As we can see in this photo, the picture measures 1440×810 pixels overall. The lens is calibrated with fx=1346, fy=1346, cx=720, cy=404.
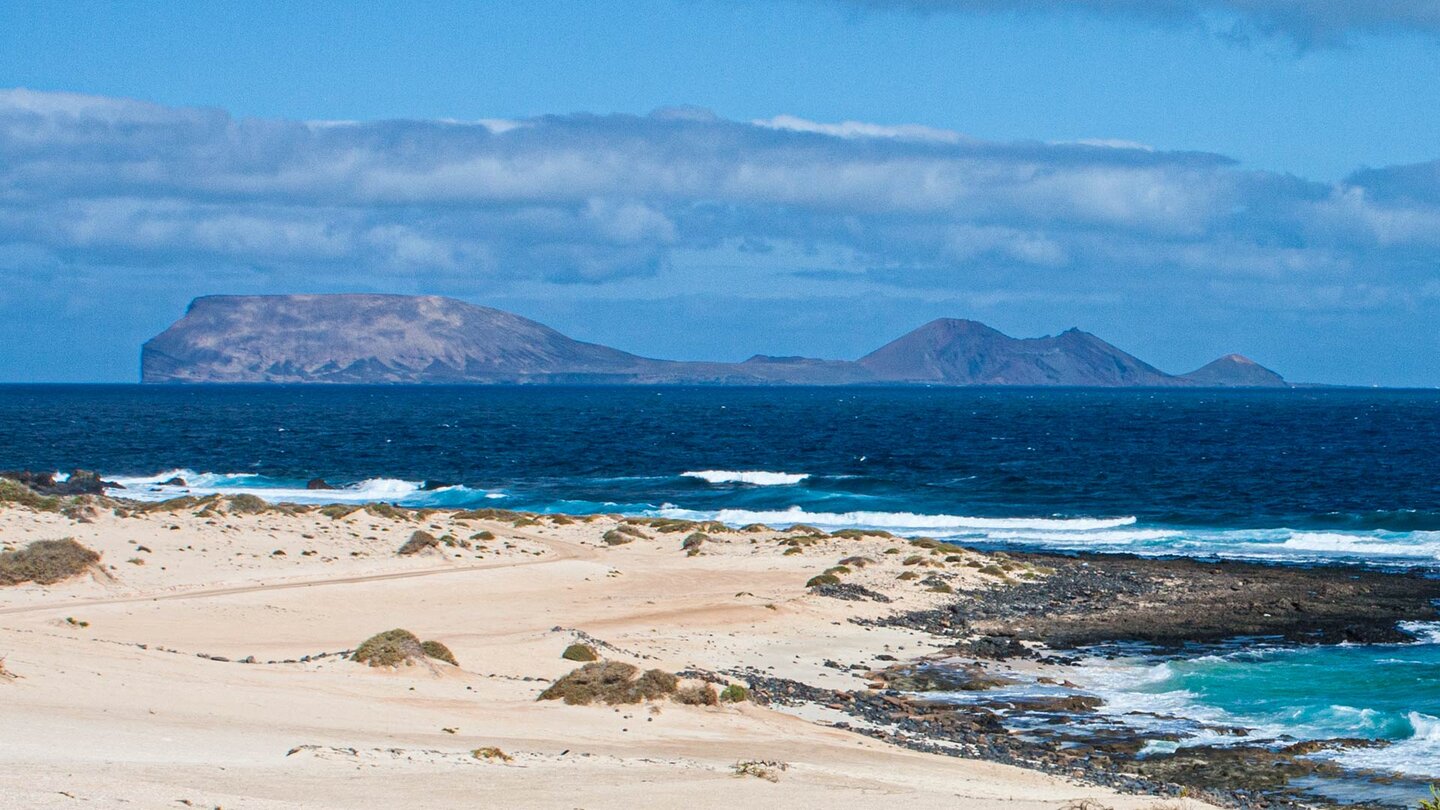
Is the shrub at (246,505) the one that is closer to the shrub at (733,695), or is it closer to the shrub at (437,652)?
the shrub at (437,652)

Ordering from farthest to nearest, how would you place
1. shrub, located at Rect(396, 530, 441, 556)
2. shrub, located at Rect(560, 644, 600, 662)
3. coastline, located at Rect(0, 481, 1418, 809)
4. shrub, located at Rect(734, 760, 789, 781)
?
shrub, located at Rect(396, 530, 441, 556), shrub, located at Rect(560, 644, 600, 662), shrub, located at Rect(734, 760, 789, 781), coastline, located at Rect(0, 481, 1418, 809)

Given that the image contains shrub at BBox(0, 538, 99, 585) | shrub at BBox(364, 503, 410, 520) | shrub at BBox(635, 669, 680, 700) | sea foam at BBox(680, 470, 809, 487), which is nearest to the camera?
shrub at BBox(635, 669, 680, 700)

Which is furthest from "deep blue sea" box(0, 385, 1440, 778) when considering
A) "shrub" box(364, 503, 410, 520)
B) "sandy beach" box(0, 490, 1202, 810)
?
"shrub" box(364, 503, 410, 520)

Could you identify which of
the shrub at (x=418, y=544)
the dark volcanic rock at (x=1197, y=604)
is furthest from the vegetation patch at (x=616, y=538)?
the dark volcanic rock at (x=1197, y=604)

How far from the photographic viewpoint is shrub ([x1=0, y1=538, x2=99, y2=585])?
84.4ft

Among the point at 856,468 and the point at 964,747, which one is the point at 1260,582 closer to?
the point at 964,747

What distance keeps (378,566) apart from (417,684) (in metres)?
16.1

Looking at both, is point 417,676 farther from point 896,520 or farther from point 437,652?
point 896,520

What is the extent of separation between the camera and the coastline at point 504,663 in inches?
483

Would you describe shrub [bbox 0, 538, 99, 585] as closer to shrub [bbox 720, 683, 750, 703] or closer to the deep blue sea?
shrub [bbox 720, 683, 750, 703]

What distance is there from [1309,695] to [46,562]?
76.5 feet

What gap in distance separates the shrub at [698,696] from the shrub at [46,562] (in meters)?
15.1

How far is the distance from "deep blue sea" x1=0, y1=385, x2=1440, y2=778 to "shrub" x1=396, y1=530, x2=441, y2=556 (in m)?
18.8

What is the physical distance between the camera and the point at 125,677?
50.2 ft
